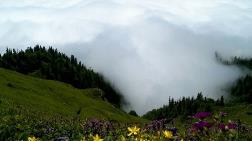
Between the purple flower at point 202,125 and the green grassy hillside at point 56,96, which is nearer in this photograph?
the purple flower at point 202,125

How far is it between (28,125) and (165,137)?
10.7 m

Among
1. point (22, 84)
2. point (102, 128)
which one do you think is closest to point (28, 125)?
point (102, 128)

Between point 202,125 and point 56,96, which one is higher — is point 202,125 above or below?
below

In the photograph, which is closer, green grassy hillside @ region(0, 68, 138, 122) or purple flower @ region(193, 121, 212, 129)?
purple flower @ region(193, 121, 212, 129)

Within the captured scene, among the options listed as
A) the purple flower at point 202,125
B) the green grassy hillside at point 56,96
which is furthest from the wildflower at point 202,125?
the green grassy hillside at point 56,96

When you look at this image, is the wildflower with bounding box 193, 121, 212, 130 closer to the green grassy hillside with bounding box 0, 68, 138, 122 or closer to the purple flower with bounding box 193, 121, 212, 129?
the purple flower with bounding box 193, 121, 212, 129

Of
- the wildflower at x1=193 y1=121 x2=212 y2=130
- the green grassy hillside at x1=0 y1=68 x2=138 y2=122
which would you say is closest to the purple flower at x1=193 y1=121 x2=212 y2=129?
the wildflower at x1=193 y1=121 x2=212 y2=130

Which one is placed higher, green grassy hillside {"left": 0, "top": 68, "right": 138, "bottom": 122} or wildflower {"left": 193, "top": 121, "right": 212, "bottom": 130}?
green grassy hillside {"left": 0, "top": 68, "right": 138, "bottom": 122}

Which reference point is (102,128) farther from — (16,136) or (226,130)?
(226,130)

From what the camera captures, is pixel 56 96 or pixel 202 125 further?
pixel 56 96

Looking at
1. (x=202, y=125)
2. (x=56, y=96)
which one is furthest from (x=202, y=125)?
(x=56, y=96)

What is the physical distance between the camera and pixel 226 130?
1233 cm

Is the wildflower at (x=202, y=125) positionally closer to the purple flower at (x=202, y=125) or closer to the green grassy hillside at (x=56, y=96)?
the purple flower at (x=202, y=125)

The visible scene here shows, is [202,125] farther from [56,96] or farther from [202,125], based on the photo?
[56,96]
